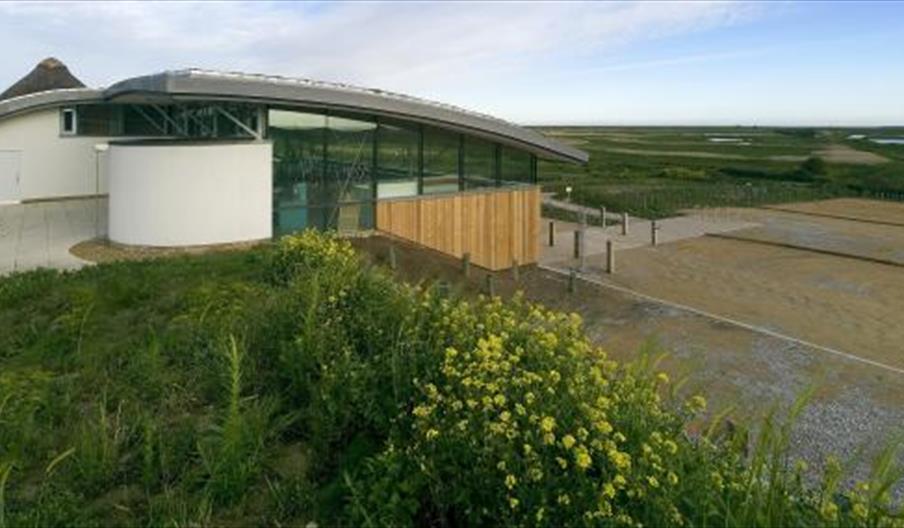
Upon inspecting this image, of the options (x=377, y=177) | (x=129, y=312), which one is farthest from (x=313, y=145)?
(x=129, y=312)

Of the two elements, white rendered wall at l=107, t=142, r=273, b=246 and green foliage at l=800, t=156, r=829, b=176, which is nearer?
white rendered wall at l=107, t=142, r=273, b=246

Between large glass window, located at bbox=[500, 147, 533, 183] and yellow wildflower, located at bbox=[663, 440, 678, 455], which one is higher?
large glass window, located at bbox=[500, 147, 533, 183]

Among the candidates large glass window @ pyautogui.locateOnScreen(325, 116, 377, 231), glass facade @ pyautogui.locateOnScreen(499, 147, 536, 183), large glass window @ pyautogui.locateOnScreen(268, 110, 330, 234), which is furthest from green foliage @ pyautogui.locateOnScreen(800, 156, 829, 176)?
large glass window @ pyautogui.locateOnScreen(268, 110, 330, 234)

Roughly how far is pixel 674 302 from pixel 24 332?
1729cm

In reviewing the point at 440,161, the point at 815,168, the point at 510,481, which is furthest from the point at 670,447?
the point at 815,168

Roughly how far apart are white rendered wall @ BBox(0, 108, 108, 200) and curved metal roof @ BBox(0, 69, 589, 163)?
3.02 feet

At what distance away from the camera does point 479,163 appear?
21438 millimetres

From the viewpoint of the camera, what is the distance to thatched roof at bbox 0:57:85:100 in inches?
1303

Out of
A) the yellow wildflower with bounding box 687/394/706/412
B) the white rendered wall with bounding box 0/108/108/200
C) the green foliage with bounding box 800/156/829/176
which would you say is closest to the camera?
the yellow wildflower with bounding box 687/394/706/412

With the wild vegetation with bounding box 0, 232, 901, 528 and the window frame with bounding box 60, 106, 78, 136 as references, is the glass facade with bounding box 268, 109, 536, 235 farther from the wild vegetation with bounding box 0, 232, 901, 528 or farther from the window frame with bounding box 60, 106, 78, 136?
the window frame with bounding box 60, 106, 78, 136

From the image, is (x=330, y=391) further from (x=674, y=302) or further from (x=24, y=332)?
(x=674, y=302)

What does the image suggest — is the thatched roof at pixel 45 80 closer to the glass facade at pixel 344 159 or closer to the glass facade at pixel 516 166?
the glass facade at pixel 344 159

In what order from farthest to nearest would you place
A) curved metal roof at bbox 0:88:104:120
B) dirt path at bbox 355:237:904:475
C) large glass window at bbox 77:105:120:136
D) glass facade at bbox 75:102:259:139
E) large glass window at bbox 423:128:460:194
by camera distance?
1. large glass window at bbox 77:105:120:136
2. curved metal roof at bbox 0:88:104:120
3. glass facade at bbox 75:102:259:139
4. large glass window at bbox 423:128:460:194
5. dirt path at bbox 355:237:904:475

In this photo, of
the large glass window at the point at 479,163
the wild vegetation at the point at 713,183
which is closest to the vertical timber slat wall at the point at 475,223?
the large glass window at the point at 479,163
